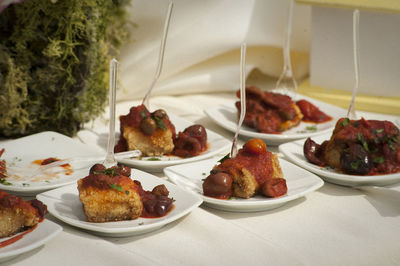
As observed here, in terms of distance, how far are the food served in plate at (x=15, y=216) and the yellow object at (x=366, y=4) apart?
1780 millimetres

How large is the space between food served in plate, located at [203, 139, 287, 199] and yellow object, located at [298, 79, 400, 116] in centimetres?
106

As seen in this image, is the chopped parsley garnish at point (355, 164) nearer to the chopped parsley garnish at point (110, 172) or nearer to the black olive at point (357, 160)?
the black olive at point (357, 160)

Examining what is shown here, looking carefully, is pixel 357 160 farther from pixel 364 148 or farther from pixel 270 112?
pixel 270 112

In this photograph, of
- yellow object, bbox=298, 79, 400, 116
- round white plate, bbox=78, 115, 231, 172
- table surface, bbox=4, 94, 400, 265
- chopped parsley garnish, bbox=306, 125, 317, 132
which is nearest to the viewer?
table surface, bbox=4, 94, 400, 265

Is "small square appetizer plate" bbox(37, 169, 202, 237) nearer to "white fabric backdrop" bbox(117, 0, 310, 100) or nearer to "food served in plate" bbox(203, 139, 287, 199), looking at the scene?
"food served in plate" bbox(203, 139, 287, 199)

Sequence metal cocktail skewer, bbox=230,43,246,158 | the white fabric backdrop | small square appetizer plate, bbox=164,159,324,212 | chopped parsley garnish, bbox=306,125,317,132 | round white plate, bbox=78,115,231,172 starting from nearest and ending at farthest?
1. small square appetizer plate, bbox=164,159,324,212
2. metal cocktail skewer, bbox=230,43,246,158
3. round white plate, bbox=78,115,231,172
4. chopped parsley garnish, bbox=306,125,317,132
5. the white fabric backdrop

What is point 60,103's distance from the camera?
214 cm

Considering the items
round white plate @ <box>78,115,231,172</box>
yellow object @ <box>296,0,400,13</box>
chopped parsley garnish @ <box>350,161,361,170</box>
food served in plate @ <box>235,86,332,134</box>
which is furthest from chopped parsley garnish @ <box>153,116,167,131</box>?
yellow object @ <box>296,0,400,13</box>

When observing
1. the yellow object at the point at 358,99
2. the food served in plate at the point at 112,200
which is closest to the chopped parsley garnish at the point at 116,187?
the food served in plate at the point at 112,200

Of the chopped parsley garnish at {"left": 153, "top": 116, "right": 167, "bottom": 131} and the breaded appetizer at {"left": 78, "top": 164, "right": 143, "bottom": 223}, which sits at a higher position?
the chopped parsley garnish at {"left": 153, "top": 116, "right": 167, "bottom": 131}

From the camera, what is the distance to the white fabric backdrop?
269cm

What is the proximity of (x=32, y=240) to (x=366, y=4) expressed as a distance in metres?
1.87

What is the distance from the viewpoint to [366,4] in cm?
248

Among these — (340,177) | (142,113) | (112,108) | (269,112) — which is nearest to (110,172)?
(112,108)
